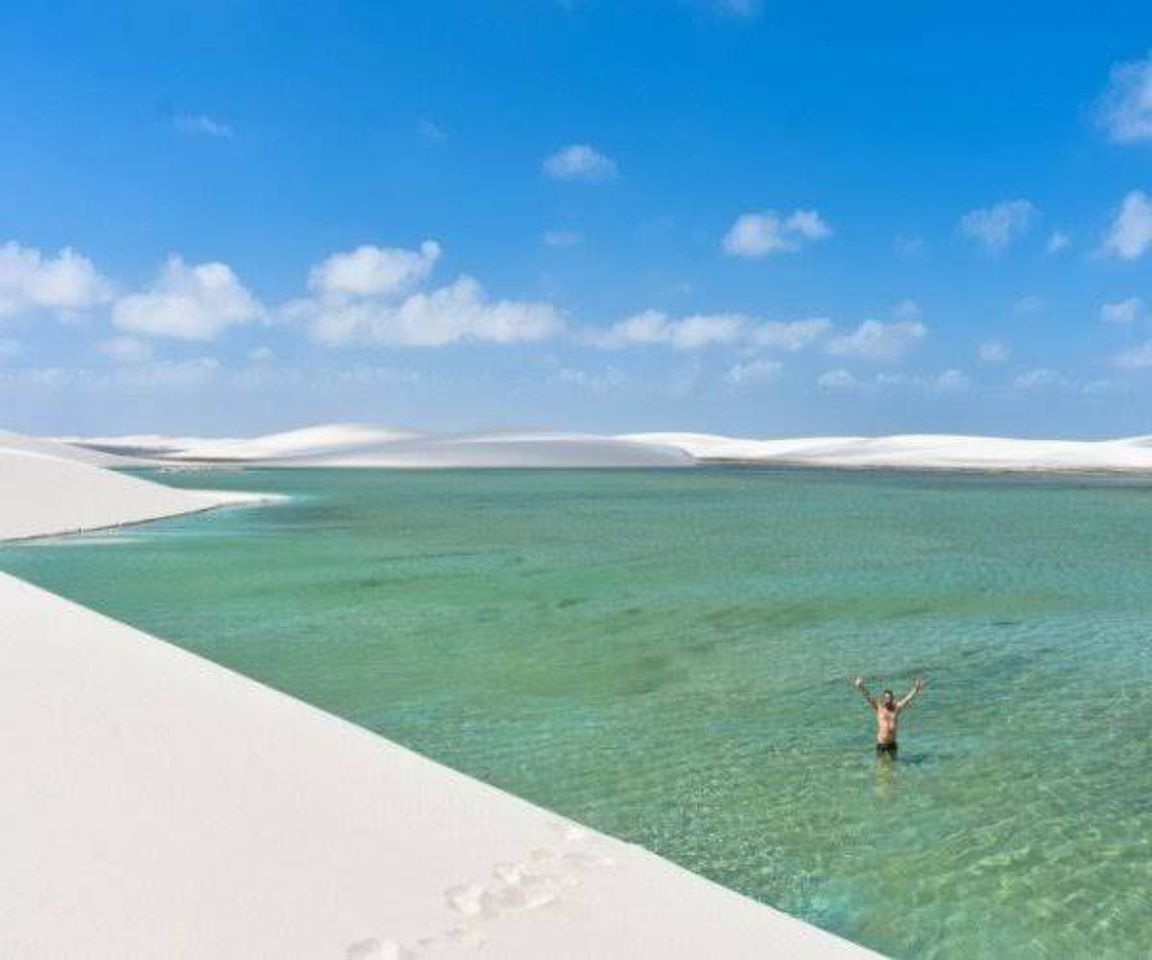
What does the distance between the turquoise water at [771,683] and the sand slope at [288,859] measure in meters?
2.15

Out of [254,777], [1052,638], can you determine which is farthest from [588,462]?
[254,777]

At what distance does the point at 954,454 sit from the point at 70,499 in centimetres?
11418

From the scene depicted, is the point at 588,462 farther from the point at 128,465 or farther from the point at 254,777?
the point at 254,777

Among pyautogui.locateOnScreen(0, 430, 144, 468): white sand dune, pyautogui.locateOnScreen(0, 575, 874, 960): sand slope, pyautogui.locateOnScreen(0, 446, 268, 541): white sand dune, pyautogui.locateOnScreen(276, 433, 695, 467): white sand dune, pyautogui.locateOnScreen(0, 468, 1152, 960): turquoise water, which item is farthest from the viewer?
pyautogui.locateOnScreen(276, 433, 695, 467): white sand dune

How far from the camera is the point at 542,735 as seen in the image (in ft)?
38.5

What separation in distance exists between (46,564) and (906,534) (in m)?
27.6

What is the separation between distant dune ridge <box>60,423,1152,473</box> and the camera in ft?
402

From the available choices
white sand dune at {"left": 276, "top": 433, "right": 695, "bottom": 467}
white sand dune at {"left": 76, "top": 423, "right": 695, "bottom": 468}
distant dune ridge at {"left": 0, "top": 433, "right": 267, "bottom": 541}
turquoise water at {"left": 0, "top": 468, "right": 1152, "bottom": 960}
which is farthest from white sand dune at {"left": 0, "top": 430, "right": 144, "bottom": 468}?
turquoise water at {"left": 0, "top": 468, "right": 1152, "bottom": 960}

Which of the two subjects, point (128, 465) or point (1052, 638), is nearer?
point (1052, 638)

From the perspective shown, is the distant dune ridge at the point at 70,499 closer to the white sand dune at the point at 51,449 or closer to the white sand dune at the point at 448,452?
the white sand dune at the point at 51,449

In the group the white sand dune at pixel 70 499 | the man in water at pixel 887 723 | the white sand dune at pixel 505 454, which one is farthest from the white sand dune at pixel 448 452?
the man in water at pixel 887 723

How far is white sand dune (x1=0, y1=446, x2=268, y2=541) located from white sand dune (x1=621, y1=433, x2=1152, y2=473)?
3484 inches

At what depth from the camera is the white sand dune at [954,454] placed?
378 feet

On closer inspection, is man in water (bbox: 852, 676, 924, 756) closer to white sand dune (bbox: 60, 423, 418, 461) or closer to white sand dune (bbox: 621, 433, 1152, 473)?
white sand dune (bbox: 621, 433, 1152, 473)
